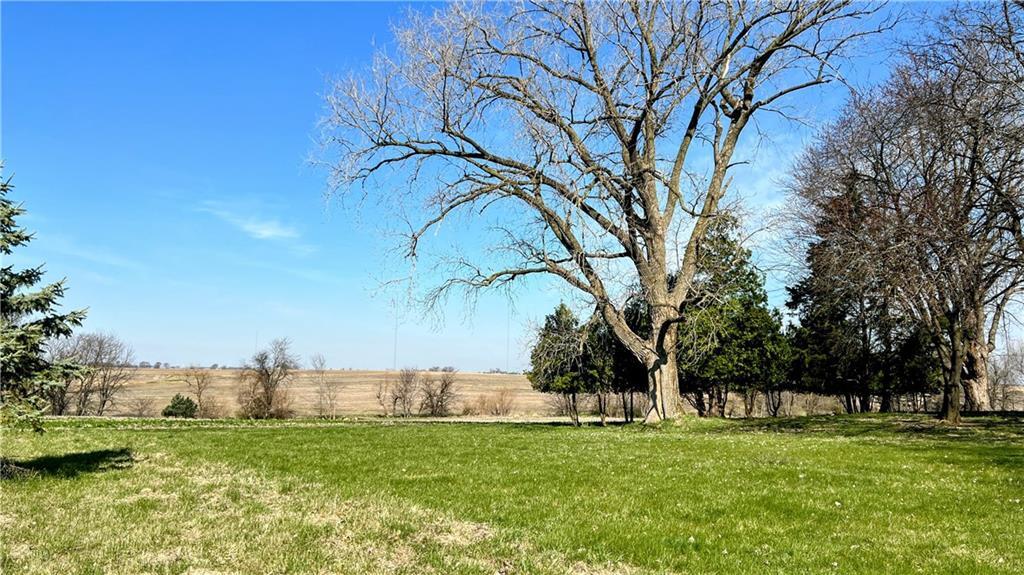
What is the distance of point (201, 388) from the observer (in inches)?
2039

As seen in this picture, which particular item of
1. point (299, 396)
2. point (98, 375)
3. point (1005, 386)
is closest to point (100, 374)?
point (98, 375)

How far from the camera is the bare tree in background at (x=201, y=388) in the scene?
1926 inches

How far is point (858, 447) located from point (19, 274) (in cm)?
1614

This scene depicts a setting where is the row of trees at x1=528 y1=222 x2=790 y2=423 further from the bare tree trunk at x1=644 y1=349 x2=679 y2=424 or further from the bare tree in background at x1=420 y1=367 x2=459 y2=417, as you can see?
the bare tree in background at x1=420 y1=367 x2=459 y2=417

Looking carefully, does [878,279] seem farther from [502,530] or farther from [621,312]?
[502,530]

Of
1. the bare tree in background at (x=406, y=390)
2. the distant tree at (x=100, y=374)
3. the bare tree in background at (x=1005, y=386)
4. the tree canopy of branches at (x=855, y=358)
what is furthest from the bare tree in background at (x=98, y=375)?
the bare tree in background at (x=1005, y=386)

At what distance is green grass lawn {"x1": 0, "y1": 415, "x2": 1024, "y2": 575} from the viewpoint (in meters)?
5.62

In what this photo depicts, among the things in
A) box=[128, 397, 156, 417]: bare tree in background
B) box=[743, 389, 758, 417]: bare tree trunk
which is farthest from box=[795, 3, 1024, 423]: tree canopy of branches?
box=[128, 397, 156, 417]: bare tree in background

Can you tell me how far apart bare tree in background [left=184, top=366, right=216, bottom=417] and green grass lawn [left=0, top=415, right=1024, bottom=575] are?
37.8 m

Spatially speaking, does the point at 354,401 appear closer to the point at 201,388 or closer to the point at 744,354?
the point at 201,388

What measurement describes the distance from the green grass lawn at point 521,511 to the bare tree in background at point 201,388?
37801mm

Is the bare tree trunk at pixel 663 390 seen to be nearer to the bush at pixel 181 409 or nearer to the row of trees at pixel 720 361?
the row of trees at pixel 720 361

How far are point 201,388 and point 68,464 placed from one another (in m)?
44.0

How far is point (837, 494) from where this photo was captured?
8359 mm
